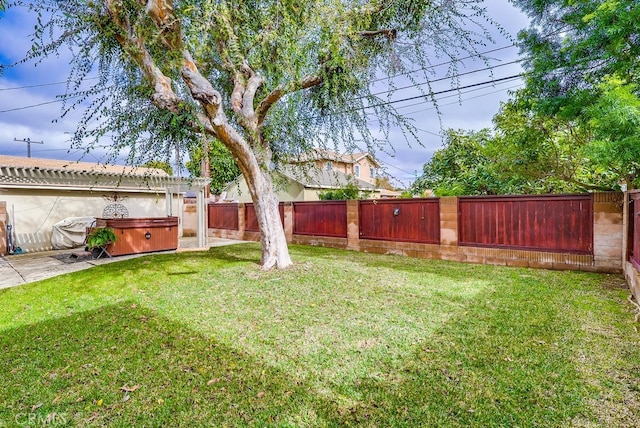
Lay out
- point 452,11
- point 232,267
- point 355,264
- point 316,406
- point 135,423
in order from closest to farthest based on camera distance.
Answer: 1. point 135,423
2. point 316,406
3. point 452,11
4. point 232,267
5. point 355,264

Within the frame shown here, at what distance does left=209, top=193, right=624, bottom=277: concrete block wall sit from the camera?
Answer: 5.35m

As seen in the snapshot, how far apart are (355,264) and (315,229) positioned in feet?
12.4

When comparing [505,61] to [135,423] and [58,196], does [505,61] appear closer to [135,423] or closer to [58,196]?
[135,423]

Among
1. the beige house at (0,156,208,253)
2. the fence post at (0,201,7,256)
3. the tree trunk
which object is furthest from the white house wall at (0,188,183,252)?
the tree trunk

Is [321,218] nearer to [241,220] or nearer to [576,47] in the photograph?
[241,220]

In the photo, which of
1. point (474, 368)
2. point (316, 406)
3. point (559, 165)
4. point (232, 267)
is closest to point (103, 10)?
point (232, 267)

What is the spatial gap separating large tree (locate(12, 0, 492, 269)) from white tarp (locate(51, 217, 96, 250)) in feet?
22.0

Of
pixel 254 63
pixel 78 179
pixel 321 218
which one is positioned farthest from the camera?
pixel 78 179

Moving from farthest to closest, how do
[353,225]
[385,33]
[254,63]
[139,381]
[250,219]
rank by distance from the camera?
[250,219] < [353,225] < [385,33] < [254,63] < [139,381]

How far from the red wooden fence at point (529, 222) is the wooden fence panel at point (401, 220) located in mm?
683

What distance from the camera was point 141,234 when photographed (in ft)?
29.8

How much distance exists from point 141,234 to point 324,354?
27.2ft

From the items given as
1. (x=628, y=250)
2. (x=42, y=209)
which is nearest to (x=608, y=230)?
(x=628, y=250)

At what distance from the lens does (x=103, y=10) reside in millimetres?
5250
